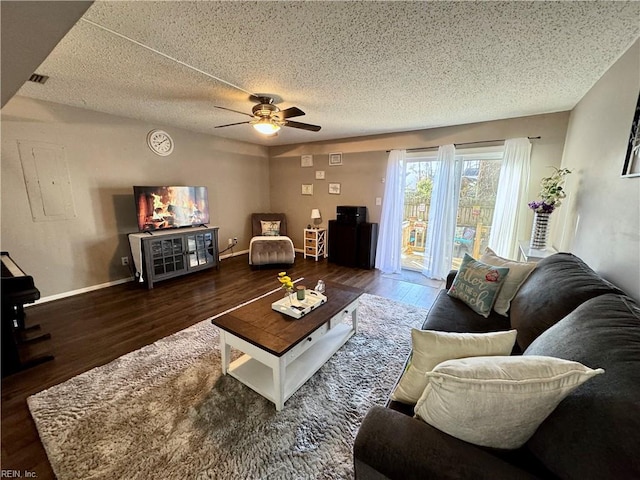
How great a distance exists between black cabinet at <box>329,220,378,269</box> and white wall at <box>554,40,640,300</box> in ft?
8.39

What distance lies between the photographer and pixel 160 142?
13.0ft

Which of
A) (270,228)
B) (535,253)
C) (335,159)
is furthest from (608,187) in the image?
(270,228)

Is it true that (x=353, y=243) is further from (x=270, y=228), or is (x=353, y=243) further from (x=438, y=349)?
(x=438, y=349)

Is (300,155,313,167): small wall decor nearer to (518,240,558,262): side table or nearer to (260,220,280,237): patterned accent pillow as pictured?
(260,220,280,237): patterned accent pillow

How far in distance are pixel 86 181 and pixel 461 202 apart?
5366mm

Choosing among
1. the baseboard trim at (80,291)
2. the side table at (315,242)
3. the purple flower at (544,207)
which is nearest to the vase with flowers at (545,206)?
the purple flower at (544,207)

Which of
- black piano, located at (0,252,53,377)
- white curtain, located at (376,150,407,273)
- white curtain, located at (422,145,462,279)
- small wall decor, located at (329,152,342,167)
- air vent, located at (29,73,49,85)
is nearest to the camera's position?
black piano, located at (0,252,53,377)

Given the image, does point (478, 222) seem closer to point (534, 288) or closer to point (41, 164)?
point (534, 288)

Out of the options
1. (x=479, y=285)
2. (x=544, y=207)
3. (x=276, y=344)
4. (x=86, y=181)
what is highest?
(x=86, y=181)

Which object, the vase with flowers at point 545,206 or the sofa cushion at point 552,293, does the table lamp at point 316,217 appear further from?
the sofa cushion at point 552,293

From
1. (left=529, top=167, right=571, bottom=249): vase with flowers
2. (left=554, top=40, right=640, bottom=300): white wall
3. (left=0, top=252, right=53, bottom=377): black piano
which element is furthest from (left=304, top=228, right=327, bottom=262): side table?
(left=0, top=252, right=53, bottom=377): black piano

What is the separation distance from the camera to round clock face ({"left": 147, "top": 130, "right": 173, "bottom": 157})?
385 cm

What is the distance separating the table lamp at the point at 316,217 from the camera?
5223 millimetres

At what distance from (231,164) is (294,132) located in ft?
5.32
